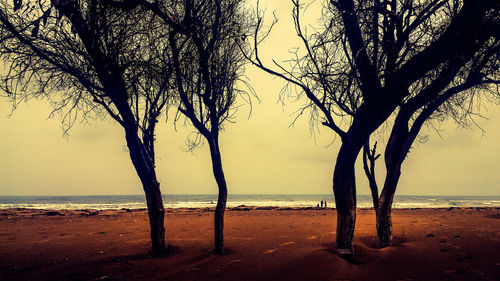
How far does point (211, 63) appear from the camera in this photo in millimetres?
8664

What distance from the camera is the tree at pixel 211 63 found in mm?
7730

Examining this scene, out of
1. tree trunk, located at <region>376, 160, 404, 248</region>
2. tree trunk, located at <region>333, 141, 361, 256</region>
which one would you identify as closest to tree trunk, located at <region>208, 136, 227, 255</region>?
tree trunk, located at <region>333, 141, 361, 256</region>

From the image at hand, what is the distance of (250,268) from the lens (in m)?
6.84

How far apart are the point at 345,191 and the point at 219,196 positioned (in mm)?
3248

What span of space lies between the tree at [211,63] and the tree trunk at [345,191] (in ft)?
9.83

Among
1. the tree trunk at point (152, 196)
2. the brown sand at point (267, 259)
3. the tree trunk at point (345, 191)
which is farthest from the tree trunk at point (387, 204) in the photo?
the tree trunk at point (152, 196)

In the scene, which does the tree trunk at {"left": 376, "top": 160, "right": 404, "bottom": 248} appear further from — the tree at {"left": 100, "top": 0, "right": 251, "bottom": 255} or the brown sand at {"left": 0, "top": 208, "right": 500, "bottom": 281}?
the tree at {"left": 100, "top": 0, "right": 251, "bottom": 255}

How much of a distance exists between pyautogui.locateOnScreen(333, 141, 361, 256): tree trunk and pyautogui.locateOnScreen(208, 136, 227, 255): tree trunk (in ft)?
9.72

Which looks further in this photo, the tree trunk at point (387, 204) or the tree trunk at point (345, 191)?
the tree trunk at point (387, 204)

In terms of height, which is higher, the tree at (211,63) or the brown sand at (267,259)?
the tree at (211,63)

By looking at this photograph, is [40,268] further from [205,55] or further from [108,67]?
[205,55]

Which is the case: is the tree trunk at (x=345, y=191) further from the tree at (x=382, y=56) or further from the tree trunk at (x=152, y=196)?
the tree trunk at (x=152, y=196)

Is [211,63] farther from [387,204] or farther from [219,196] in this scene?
[387,204]

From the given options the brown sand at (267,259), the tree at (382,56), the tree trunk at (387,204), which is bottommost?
the brown sand at (267,259)
